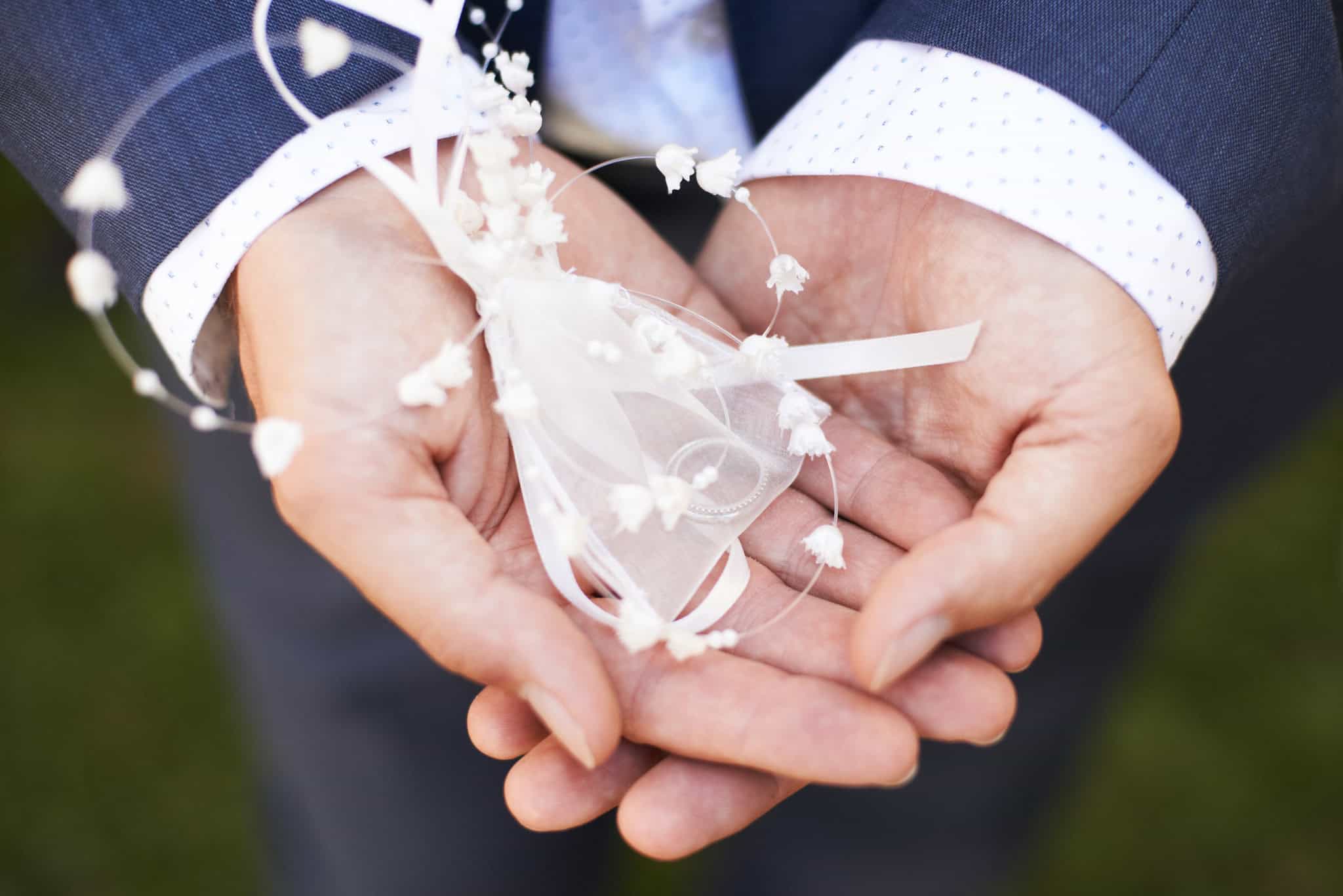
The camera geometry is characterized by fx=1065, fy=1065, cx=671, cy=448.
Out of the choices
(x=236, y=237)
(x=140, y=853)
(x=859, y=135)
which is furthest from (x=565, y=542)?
(x=140, y=853)

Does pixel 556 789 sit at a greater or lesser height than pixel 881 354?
lesser

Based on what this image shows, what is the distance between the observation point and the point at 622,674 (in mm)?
863

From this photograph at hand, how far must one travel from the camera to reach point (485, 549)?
0.83m

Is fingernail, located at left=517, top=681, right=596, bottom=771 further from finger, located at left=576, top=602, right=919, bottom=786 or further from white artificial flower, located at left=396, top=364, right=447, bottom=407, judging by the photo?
white artificial flower, located at left=396, top=364, right=447, bottom=407

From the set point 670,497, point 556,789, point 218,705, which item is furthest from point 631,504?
point 218,705

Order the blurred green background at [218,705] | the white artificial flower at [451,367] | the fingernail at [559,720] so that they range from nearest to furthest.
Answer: the fingernail at [559,720] → the white artificial flower at [451,367] → the blurred green background at [218,705]

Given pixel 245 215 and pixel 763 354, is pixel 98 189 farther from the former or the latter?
pixel 763 354

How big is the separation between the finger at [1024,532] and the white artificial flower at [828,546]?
93 millimetres

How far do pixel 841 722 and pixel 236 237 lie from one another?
2.16 ft

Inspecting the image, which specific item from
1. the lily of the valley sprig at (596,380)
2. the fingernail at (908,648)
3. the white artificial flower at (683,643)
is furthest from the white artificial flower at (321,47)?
the fingernail at (908,648)

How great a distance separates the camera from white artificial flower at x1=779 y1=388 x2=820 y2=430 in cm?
103

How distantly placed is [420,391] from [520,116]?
29 centimetres

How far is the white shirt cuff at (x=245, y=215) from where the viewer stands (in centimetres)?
94

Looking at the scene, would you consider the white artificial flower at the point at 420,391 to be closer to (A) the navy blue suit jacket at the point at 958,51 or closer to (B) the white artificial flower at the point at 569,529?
(B) the white artificial flower at the point at 569,529
